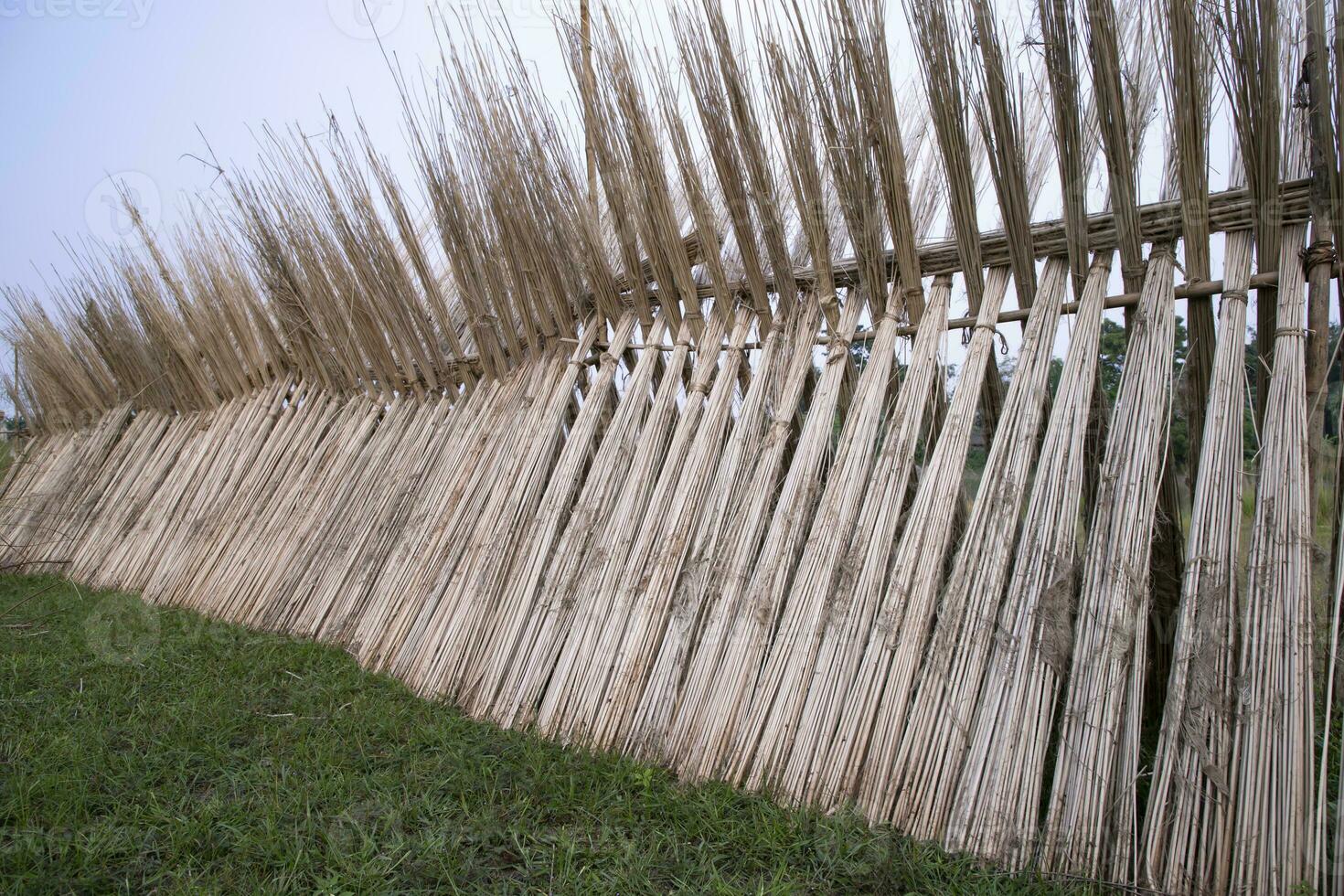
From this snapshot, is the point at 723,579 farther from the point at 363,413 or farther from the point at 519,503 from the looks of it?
the point at 363,413

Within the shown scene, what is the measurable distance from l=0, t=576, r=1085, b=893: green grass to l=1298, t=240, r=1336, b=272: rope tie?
1136 millimetres

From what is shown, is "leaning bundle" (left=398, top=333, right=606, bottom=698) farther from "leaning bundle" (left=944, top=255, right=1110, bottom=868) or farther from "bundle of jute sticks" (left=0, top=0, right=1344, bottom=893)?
"leaning bundle" (left=944, top=255, right=1110, bottom=868)

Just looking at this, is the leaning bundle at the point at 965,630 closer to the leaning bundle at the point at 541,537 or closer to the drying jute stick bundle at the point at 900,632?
the drying jute stick bundle at the point at 900,632

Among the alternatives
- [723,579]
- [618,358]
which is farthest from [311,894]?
[618,358]

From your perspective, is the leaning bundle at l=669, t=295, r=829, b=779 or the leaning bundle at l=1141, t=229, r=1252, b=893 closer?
the leaning bundle at l=1141, t=229, r=1252, b=893

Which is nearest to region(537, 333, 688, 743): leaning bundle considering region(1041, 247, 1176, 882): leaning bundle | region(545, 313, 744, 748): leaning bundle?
region(545, 313, 744, 748): leaning bundle

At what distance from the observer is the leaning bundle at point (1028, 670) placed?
129 cm

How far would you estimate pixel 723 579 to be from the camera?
5.82ft

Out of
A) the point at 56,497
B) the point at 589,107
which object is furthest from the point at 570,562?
the point at 56,497

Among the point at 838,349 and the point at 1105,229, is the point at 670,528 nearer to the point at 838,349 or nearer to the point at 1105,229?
the point at 838,349

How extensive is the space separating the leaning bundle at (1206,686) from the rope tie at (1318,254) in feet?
0.60

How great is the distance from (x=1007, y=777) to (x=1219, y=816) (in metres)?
0.28

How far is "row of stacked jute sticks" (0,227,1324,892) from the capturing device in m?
1.22

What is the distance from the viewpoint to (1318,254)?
141cm
